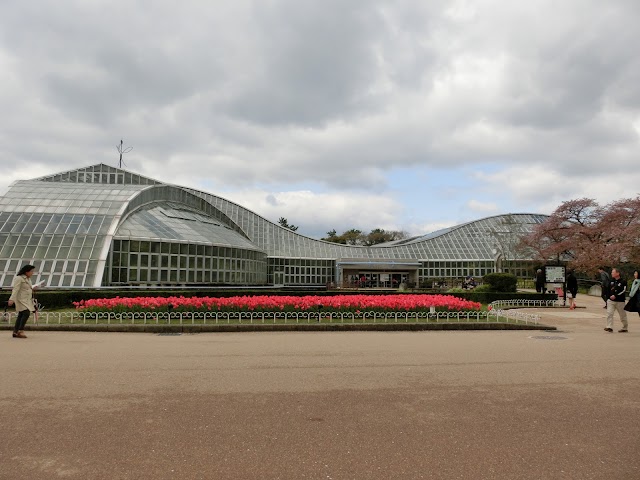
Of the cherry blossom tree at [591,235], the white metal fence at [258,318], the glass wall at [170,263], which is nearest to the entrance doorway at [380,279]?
the cherry blossom tree at [591,235]

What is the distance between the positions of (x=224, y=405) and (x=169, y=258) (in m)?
25.5

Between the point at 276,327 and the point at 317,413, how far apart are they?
27.3 ft

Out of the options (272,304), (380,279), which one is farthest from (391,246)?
(272,304)

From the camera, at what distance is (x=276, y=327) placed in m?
13.8

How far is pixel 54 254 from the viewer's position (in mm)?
26484

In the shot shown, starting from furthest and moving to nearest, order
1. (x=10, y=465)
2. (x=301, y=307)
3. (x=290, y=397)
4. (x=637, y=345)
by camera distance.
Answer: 1. (x=301, y=307)
2. (x=637, y=345)
3. (x=290, y=397)
4. (x=10, y=465)

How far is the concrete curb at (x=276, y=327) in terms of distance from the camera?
13477 millimetres

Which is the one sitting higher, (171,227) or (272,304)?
(171,227)

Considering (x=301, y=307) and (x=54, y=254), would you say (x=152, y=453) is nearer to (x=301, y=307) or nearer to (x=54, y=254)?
(x=301, y=307)

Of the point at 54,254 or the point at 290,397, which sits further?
the point at 54,254

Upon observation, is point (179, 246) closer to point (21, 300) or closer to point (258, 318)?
point (258, 318)

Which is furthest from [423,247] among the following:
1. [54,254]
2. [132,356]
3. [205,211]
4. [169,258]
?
[132,356]

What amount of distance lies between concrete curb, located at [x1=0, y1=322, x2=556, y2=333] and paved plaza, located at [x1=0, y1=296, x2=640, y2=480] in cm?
337

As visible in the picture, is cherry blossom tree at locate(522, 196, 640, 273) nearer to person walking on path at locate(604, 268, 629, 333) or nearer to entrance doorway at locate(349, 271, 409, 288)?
entrance doorway at locate(349, 271, 409, 288)
